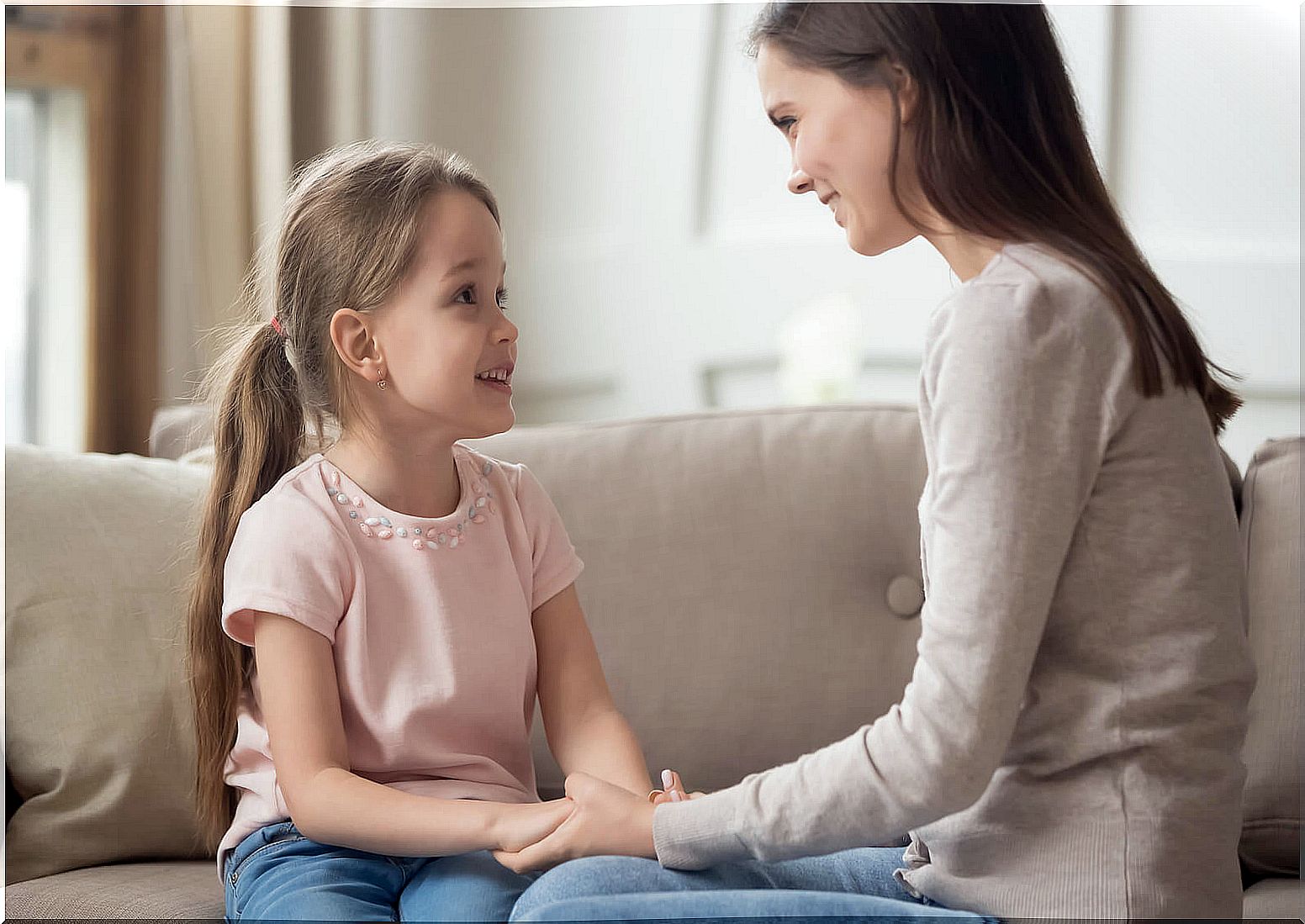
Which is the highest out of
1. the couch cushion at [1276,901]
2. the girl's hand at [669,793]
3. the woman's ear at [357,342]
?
the woman's ear at [357,342]

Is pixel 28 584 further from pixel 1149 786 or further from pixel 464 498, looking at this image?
pixel 1149 786

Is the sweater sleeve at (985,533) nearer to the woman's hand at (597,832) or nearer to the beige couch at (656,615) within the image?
the woman's hand at (597,832)

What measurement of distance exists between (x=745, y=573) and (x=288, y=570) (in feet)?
1.59

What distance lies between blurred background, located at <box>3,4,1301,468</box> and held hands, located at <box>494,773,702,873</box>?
652 mm

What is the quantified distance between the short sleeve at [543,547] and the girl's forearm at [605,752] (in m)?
→ 0.10

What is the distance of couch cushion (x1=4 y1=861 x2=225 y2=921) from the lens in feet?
2.87

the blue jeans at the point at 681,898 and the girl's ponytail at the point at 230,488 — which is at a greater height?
the girl's ponytail at the point at 230,488

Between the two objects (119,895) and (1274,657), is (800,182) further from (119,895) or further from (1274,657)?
(119,895)

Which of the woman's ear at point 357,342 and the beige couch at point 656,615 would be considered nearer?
the woman's ear at point 357,342

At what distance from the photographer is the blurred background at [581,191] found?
1.29m

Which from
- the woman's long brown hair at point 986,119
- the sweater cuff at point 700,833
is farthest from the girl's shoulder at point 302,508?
the woman's long brown hair at point 986,119

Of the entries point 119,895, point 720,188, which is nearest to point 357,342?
point 119,895

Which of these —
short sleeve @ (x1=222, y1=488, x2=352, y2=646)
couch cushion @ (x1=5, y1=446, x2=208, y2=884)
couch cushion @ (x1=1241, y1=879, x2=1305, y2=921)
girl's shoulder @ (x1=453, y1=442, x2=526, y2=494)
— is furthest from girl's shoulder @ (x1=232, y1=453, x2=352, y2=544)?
couch cushion @ (x1=1241, y1=879, x2=1305, y2=921)

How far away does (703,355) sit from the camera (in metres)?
1.70
